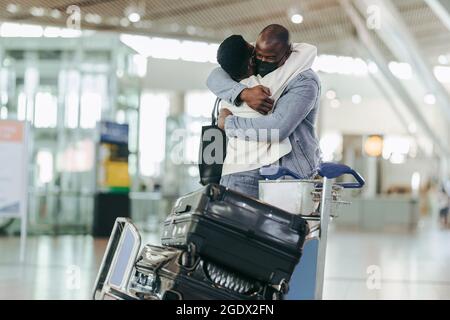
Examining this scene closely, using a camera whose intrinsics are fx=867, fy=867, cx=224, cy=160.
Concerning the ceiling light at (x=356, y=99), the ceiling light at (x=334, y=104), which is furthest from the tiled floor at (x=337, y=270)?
the ceiling light at (x=334, y=104)

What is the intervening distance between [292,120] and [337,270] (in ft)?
20.5

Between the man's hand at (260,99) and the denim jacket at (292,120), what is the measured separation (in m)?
0.03

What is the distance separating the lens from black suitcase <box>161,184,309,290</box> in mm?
2400

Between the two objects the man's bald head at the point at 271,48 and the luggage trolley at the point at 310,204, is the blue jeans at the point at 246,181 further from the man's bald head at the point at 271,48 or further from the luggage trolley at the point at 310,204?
the man's bald head at the point at 271,48

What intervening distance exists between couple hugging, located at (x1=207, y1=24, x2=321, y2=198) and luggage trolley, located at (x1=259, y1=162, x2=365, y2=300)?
0.07 meters

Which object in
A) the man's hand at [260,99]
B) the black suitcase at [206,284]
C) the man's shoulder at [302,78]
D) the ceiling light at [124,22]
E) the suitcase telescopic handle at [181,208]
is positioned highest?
the ceiling light at [124,22]

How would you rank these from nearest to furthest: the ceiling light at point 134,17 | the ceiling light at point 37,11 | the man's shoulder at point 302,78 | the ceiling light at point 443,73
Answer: the man's shoulder at point 302,78 → the ceiling light at point 37,11 → the ceiling light at point 134,17 → the ceiling light at point 443,73

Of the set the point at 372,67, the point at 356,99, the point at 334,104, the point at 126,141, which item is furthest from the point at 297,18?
the point at 334,104

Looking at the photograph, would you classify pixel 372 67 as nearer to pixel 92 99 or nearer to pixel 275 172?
pixel 92 99

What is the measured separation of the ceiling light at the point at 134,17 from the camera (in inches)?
712

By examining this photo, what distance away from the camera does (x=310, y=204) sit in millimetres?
2689

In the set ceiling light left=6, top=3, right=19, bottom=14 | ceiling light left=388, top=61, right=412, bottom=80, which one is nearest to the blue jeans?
ceiling light left=6, top=3, right=19, bottom=14

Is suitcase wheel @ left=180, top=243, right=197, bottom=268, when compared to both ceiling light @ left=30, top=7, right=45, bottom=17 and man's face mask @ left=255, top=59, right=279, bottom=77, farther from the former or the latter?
ceiling light @ left=30, top=7, right=45, bottom=17
